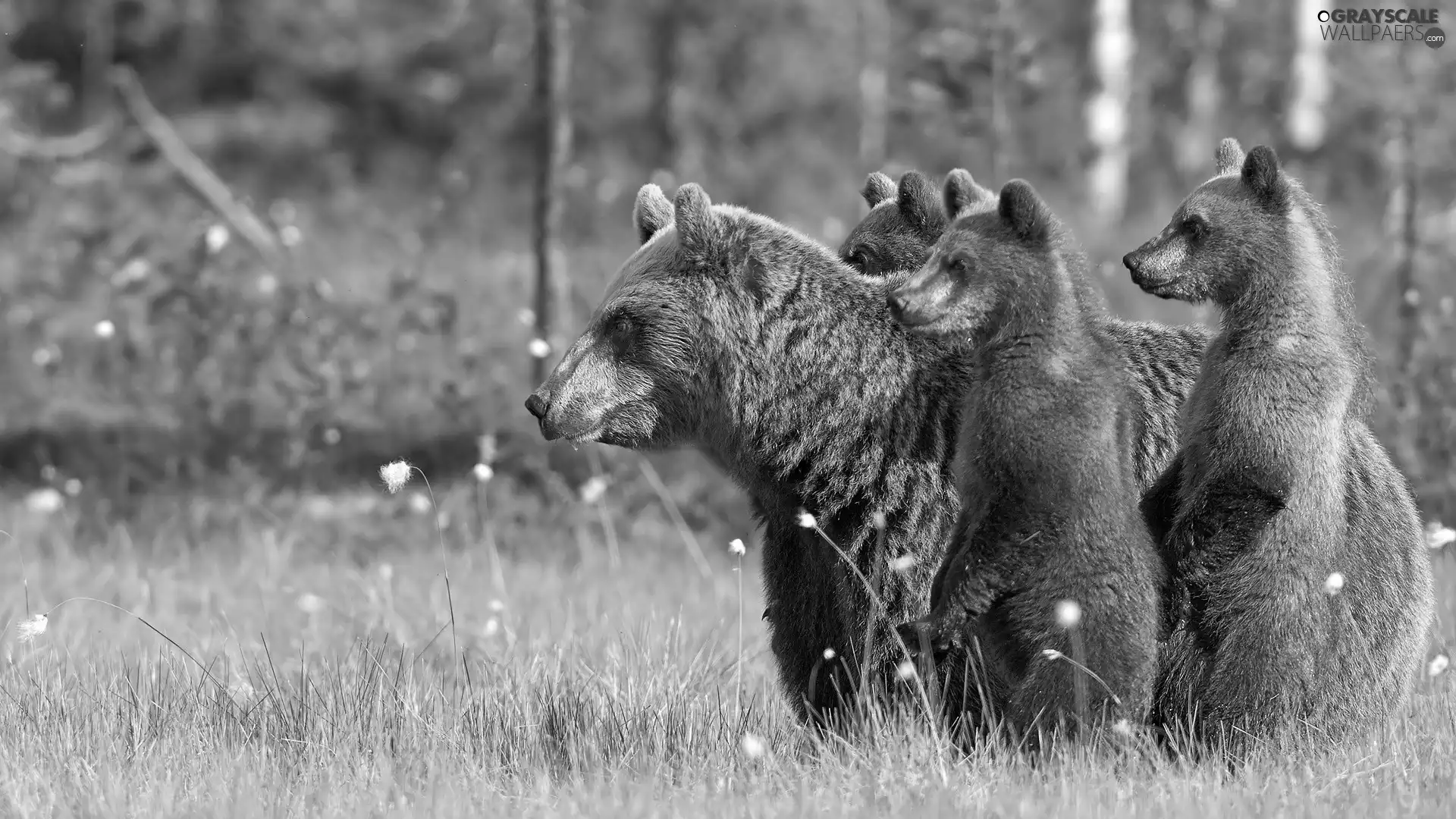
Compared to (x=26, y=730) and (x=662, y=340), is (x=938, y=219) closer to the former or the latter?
(x=662, y=340)

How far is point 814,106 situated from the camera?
3041 cm

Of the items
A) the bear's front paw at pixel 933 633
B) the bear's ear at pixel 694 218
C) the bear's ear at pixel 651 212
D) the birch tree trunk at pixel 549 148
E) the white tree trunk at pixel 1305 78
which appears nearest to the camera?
the bear's front paw at pixel 933 633

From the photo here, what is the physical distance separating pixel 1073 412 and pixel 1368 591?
1.06 metres

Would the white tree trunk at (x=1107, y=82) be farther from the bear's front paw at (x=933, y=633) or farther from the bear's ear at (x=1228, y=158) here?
the bear's front paw at (x=933, y=633)

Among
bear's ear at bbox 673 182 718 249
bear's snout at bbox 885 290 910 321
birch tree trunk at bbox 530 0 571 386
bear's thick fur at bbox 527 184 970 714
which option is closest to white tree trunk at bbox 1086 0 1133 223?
birch tree trunk at bbox 530 0 571 386

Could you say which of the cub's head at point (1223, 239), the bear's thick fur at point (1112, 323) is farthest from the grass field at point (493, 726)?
the cub's head at point (1223, 239)

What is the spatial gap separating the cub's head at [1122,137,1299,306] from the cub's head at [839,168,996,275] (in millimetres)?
961

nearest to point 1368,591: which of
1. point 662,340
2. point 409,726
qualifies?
point 662,340

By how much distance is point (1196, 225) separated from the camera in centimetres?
402

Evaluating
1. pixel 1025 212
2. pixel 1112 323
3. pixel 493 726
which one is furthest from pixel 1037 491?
pixel 493 726

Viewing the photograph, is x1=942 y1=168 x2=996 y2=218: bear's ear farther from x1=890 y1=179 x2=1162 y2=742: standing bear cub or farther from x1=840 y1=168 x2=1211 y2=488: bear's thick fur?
x1=890 y1=179 x2=1162 y2=742: standing bear cub

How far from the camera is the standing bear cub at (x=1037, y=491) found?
3.75 m

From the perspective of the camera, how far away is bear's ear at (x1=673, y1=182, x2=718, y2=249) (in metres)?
4.46

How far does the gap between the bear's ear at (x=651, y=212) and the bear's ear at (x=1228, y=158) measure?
1732 mm
